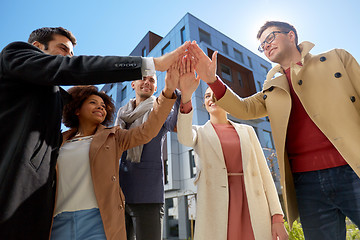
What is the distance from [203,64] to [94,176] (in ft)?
4.37

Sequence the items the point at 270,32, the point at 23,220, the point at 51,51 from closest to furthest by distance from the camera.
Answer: the point at 23,220 → the point at 51,51 → the point at 270,32

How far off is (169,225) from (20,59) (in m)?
13.4

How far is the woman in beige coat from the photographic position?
2115mm

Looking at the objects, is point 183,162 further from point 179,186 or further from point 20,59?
point 20,59

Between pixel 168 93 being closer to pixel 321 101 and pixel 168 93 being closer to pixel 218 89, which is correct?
pixel 218 89

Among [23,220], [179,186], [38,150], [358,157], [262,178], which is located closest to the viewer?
[23,220]

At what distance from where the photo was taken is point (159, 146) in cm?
238

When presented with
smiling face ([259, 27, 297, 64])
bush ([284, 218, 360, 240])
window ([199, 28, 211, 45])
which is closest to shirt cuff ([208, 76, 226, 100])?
smiling face ([259, 27, 297, 64])

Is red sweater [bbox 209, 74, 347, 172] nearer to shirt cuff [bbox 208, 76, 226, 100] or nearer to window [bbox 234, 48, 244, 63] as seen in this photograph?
shirt cuff [bbox 208, 76, 226, 100]

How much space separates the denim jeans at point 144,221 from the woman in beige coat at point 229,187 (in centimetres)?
41

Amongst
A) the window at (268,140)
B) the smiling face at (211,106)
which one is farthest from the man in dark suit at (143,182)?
the window at (268,140)

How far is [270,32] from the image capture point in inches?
85.3

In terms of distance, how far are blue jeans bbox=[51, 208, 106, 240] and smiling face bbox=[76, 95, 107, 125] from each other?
916 mm

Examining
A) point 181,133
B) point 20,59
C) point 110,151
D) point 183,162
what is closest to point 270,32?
point 181,133
